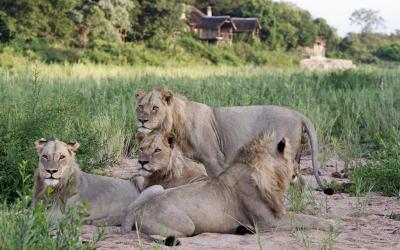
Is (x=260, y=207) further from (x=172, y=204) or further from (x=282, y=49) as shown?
(x=282, y=49)

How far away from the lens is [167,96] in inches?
280

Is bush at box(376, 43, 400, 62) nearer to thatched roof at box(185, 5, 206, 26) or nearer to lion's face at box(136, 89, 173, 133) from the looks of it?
thatched roof at box(185, 5, 206, 26)

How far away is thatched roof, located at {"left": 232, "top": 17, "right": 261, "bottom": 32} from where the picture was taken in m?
64.4

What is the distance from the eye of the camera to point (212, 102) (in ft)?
37.3

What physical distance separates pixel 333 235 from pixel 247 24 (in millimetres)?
60956

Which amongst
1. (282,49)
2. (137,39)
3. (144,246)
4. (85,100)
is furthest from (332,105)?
(282,49)

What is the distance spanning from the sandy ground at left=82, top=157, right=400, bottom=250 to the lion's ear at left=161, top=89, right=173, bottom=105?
64.4 inches

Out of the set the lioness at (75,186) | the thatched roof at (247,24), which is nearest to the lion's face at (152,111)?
the lioness at (75,186)

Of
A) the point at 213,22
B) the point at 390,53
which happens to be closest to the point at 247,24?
the point at 213,22

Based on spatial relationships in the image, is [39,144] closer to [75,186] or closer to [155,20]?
[75,186]

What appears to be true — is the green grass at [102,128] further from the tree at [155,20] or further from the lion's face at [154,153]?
the tree at [155,20]

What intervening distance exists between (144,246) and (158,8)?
4559cm

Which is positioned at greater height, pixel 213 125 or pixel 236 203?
pixel 213 125

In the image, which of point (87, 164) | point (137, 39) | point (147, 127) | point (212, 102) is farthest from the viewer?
point (137, 39)
